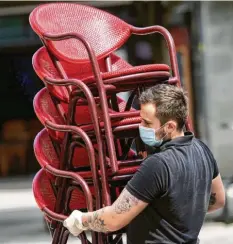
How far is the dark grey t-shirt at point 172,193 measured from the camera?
8.60 feet

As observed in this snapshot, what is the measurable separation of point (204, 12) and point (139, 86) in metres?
7.50

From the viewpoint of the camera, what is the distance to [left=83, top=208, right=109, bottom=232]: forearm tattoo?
2.75 meters

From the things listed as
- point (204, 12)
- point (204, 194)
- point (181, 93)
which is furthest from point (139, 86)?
point (204, 12)

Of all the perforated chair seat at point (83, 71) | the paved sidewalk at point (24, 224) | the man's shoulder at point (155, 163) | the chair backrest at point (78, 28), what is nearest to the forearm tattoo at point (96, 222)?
the man's shoulder at point (155, 163)

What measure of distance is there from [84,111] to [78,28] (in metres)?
0.49

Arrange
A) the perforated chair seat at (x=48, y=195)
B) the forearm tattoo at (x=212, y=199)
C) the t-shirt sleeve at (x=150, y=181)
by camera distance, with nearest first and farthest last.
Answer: the t-shirt sleeve at (x=150, y=181) < the forearm tattoo at (x=212, y=199) < the perforated chair seat at (x=48, y=195)

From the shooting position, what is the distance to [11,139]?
1238cm

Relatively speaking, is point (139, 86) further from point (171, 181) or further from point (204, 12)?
point (204, 12)

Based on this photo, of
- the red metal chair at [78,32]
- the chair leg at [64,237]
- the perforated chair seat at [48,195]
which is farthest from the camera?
the perforated chair seat at [48,195]

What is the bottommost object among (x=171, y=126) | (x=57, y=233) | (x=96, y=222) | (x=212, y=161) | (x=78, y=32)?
(x=57, y=233)

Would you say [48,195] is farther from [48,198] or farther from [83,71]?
[83,71]

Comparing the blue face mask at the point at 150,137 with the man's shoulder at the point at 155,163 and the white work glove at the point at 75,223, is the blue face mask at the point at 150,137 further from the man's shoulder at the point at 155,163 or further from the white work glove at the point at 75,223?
the white work glove at the point at 75,223

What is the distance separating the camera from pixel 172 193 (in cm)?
266

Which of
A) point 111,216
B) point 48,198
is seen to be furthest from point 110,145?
point 48,198
